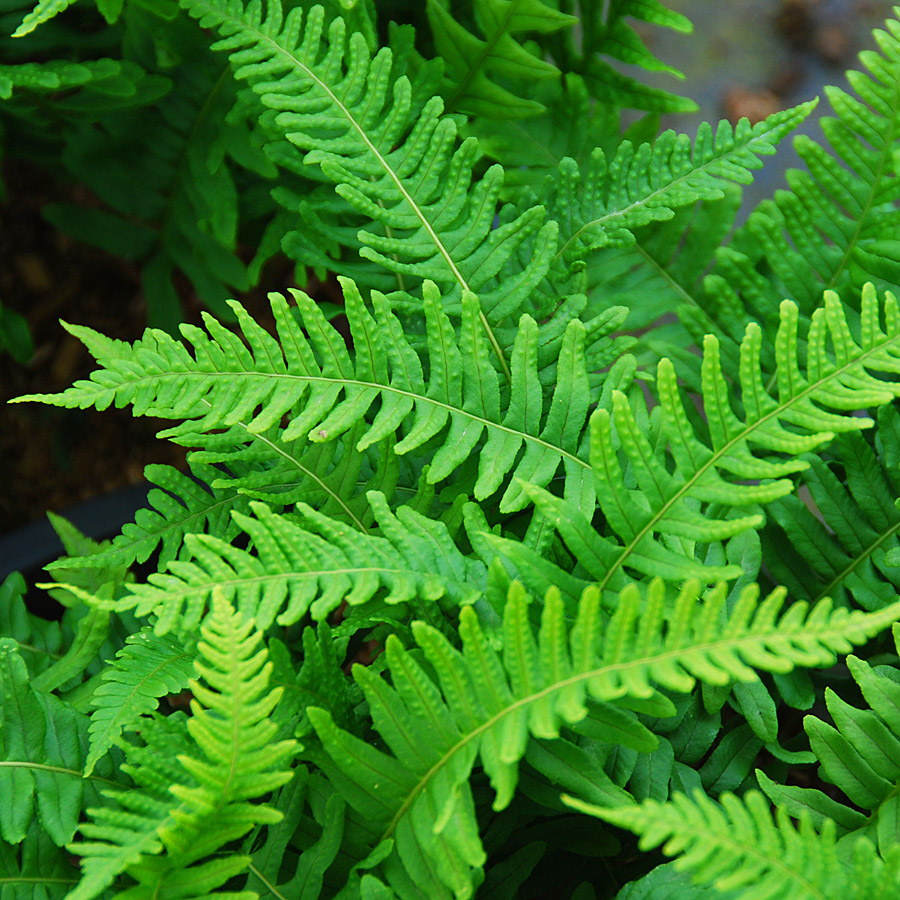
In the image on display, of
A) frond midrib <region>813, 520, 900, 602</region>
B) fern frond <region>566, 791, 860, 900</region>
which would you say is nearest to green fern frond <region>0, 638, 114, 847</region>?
fern frond <region>566, 791, 860, 900</region>

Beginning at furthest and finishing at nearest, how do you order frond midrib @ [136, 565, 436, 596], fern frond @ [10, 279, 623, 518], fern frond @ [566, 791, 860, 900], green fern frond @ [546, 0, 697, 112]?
green fern frond @ [546, 0, 697, 112]
fern frond @ [10, 279, 623, 518]
frond midrib @ [136, 565, 436, 596]
fern frond @ [566, 791, 860, 900]

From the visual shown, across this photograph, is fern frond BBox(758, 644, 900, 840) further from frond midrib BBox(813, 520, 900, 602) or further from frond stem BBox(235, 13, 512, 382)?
frond stem BBox(235, 13, 512, 382)

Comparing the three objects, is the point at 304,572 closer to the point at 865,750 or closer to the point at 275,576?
the point at 275,576

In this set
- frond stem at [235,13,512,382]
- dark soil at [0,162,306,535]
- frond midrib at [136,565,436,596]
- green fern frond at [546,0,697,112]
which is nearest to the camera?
frond midrib at [136,565,436,596]

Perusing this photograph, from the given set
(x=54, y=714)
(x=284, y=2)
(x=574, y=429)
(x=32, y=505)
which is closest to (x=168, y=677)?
(x=54, y=714)

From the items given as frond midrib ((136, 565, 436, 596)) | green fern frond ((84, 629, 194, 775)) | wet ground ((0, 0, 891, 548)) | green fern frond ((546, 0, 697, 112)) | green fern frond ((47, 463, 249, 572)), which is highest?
green fern frond ((546, 0, 697, 112))

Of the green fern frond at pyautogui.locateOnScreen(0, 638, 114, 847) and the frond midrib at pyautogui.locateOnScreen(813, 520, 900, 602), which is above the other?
the frond midrib at pyautogui.locateOnScreen(813, 520, 900, 602)
